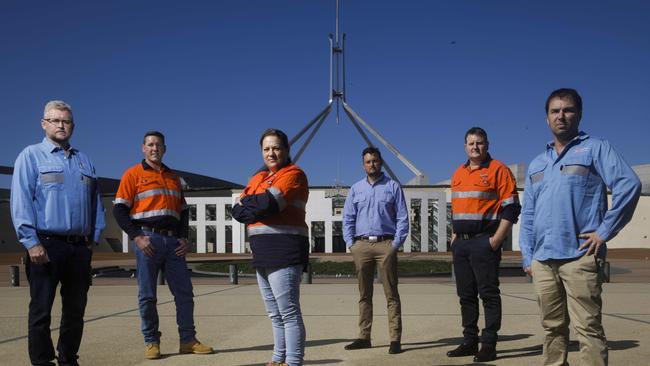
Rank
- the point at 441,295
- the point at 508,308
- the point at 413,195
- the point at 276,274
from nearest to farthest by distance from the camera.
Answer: the point at 276,274 < the point at 508,308 < the point at 441,295 < the point at 413,195

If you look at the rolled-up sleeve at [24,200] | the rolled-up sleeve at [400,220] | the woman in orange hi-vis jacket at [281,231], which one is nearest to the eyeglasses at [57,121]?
the rolled-up sleeve at [24,200]

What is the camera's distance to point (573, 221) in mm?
3422

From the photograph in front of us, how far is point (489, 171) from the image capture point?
5.05 metres

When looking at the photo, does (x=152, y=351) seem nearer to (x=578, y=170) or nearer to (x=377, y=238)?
(x=377, y=238)

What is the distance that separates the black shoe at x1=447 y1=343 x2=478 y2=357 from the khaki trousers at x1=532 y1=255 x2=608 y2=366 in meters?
1.33

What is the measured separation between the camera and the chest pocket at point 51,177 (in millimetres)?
3947

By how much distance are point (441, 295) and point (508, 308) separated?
6.29ft

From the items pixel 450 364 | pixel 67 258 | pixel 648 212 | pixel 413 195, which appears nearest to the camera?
pixel 67 258

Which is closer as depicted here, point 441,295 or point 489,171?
point 489,171

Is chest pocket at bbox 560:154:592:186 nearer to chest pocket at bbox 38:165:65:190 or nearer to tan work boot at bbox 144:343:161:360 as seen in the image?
chest pocket at bbox 38:165:65:190

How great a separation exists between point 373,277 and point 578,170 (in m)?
→ 2.33

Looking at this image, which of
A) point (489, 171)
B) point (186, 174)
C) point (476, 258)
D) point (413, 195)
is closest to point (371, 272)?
point (476, 258)

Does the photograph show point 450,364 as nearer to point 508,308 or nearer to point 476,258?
point 476,258

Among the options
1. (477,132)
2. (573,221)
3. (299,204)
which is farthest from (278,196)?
(477,132)
